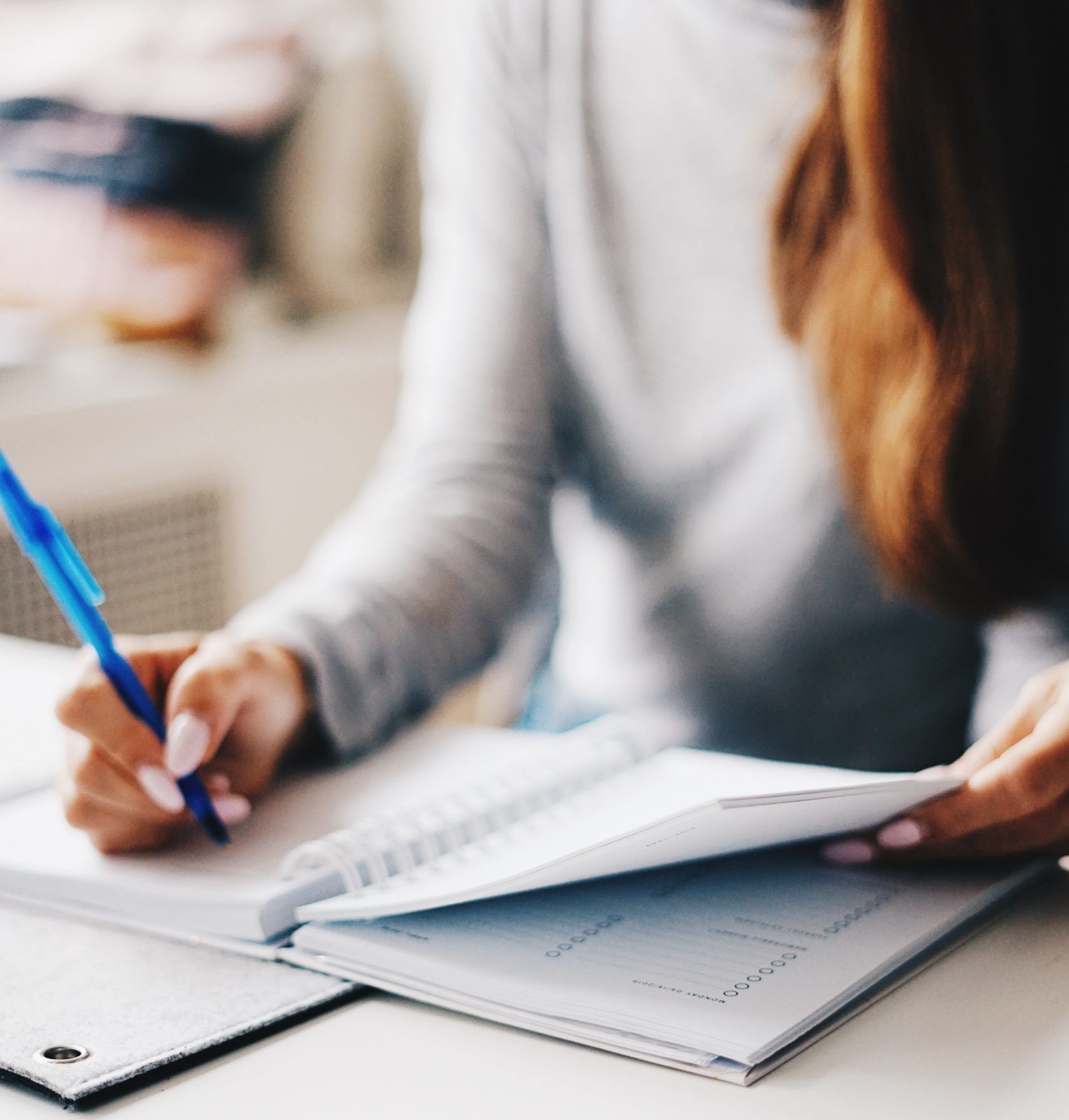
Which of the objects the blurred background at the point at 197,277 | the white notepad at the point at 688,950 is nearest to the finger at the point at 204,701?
the white notepad at the point at 688,950

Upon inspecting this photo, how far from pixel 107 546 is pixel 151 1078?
1294 millimetres

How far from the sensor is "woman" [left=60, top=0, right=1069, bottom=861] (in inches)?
28.2

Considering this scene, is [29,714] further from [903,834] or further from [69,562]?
[903,834]

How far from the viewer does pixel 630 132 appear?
909 millimetres

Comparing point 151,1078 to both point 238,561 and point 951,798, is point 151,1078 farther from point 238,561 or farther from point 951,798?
point 238,561

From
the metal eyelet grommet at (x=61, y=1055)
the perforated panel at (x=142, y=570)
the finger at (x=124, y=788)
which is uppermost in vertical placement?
the finger at (x=124, y=788)

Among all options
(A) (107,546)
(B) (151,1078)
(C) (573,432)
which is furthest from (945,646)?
(A) (107,546)

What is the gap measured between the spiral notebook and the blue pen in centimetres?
2

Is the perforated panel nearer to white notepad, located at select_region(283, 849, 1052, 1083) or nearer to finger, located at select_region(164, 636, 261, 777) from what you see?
finger, located at select_region(164, 636, 261, 777)

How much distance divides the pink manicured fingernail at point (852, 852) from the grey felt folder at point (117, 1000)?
20cm

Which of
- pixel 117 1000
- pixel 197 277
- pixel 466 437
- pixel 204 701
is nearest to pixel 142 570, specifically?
pixel 197 277

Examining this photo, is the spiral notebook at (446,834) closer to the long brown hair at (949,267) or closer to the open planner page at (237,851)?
the open planner page at (237,851)

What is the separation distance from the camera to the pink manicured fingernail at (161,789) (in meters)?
0.54

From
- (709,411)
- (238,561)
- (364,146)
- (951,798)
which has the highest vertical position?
(364,146)
